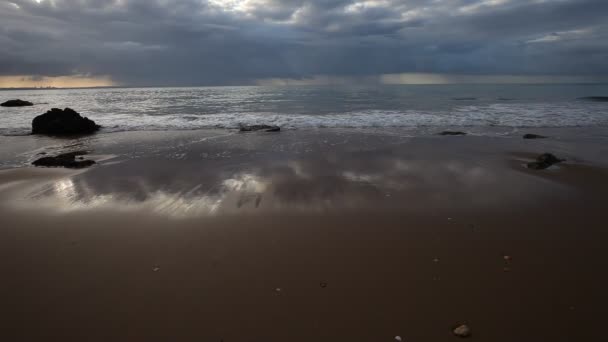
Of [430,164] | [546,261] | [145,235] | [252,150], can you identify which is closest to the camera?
[546,261]

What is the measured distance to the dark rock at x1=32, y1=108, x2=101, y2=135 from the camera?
17094 millimetres

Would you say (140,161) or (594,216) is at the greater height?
(140,161)

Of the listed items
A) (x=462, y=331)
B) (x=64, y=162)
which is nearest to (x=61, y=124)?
(x=64, y=162)

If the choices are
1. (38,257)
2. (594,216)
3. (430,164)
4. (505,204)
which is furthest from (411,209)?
(38,257)

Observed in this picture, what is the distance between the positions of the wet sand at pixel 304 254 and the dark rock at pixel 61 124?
1012cm

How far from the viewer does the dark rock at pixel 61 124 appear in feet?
56.1

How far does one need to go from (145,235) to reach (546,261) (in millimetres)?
6273

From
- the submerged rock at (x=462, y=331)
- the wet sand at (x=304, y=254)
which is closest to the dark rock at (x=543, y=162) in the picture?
the wet sand at (x=304, y=254)

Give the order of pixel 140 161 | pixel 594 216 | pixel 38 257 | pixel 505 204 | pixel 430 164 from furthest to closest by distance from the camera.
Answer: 1. pixel 140 161
2. pixel 430 164
3. pixel 505 204
4. pixel 594 216
5. pixel 38 257

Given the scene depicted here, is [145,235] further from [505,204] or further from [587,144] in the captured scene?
[587,144]

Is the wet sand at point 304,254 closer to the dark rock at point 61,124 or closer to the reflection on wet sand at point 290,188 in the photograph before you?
the reflection on wet sand at point 290,188

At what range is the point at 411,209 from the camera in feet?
19.6

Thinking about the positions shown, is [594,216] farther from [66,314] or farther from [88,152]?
[88,152]

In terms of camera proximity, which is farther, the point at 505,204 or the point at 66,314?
the point at 505,204
